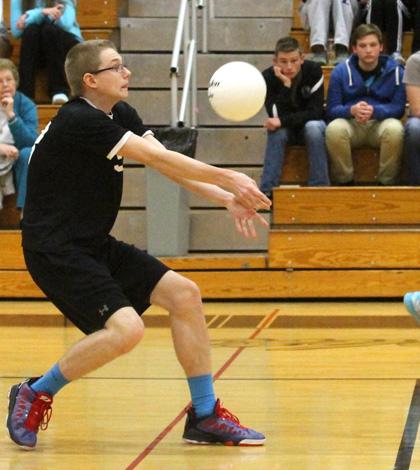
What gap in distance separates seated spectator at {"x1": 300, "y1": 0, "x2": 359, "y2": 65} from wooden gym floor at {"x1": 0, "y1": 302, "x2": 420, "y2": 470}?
124 inches

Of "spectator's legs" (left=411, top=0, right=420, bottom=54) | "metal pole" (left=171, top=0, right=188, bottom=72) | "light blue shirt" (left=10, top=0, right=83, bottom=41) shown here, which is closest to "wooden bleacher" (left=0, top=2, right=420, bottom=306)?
"metal pole" (left=171, top=0, right=188, bottom=72)

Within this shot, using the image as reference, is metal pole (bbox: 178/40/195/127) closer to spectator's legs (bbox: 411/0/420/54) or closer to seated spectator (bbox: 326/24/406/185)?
seated spectator (bbox: 326/24/406/185)

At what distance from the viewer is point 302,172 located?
1010 cm

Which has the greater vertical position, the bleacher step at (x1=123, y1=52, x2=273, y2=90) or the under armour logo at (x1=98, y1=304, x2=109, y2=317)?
the bleacher step at (x1=123, y1=52, x2=273, y2=90)

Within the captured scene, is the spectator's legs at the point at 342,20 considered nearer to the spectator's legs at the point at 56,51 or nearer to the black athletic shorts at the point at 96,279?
the spectator's legs at the point at 56,51

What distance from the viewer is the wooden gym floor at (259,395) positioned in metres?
4.41

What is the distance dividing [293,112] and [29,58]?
2726 millimetres

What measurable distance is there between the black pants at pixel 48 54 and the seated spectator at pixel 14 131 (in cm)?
90

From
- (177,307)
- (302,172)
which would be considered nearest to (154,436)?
(177,307)

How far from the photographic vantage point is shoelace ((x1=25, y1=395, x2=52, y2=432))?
4.64 metres

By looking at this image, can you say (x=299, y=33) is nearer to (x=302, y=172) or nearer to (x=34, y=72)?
(x=302, y=172)

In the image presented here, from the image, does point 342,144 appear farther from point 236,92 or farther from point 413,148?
point 236,92

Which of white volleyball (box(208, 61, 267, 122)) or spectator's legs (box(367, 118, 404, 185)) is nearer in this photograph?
white volleyball (box(208, 61, 267, 122))

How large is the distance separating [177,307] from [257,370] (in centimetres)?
178
